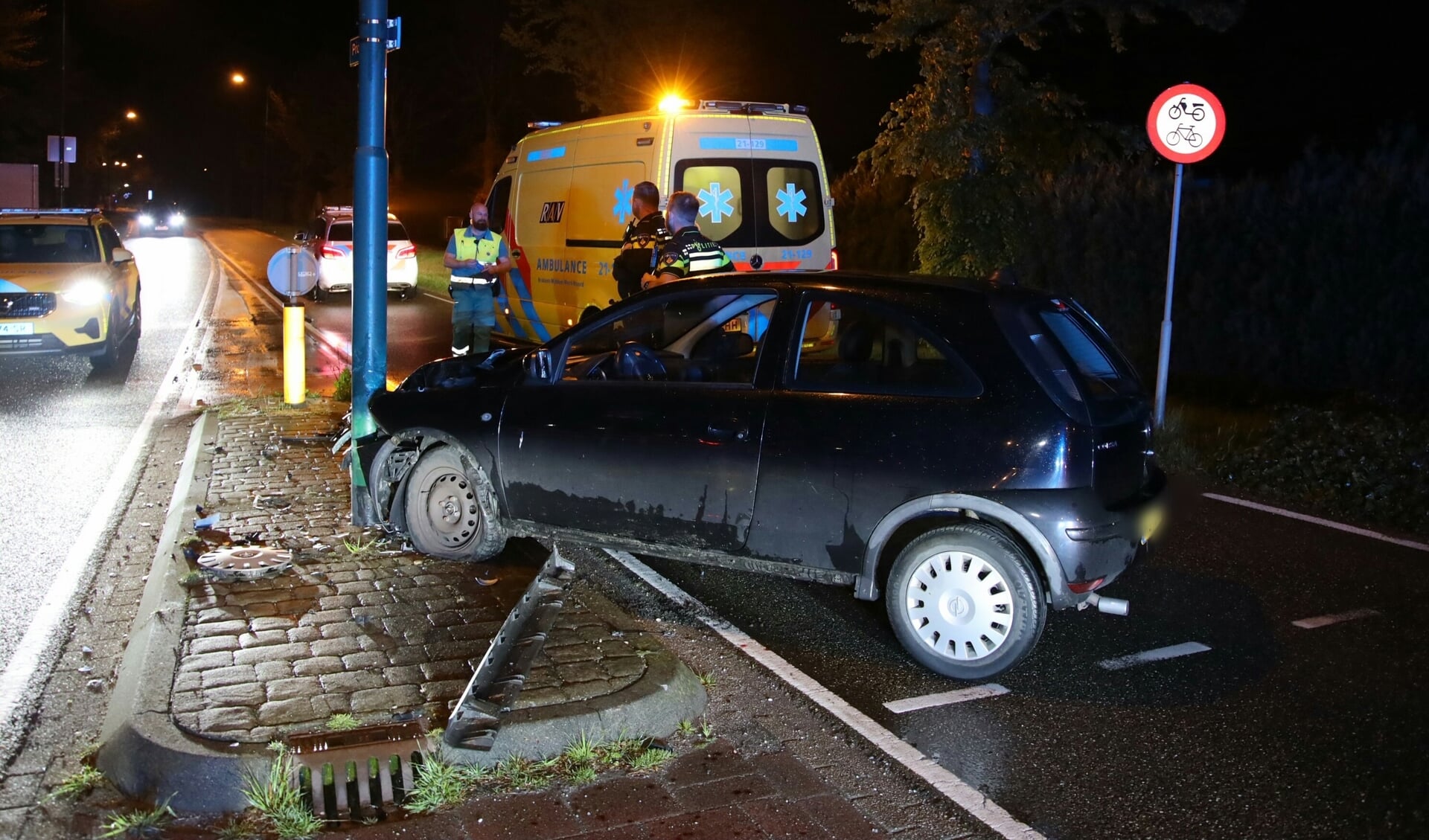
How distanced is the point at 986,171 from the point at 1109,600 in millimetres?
11980

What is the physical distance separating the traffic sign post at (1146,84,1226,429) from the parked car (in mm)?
10280

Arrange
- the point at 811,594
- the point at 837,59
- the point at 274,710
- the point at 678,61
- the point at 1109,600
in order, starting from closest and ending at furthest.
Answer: the point at 274,710 < the point at 1109,600 < the point at 811,594 < the point at 678,61 < the point at 837,59

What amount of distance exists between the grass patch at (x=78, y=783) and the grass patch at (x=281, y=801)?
0.57 meters

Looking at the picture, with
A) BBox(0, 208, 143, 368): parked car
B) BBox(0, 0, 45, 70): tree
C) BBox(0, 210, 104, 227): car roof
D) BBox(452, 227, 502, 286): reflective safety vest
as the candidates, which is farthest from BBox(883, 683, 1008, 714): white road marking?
BBox(0, 0, 45, 70): tree

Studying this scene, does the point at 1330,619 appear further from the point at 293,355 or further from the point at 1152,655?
the point at 293,355

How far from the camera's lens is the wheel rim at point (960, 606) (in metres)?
5.22

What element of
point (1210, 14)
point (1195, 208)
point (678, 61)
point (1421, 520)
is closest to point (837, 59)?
point (678, 61)

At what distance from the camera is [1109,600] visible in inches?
219

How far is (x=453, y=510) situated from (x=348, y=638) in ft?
4.40

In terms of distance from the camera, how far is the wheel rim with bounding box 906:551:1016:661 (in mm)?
5219

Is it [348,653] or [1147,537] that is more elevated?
[1147,537]

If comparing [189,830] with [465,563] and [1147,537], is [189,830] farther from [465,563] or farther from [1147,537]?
[1147,537]

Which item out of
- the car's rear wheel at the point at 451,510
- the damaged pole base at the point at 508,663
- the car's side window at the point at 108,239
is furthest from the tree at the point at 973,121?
the damaged pole base at the point at 508,663

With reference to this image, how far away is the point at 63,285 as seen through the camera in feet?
42.4
